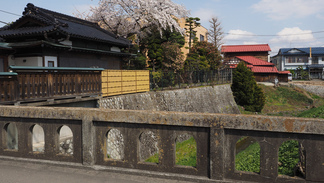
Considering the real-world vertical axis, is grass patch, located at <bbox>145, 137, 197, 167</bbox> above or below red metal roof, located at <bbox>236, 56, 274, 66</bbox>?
below

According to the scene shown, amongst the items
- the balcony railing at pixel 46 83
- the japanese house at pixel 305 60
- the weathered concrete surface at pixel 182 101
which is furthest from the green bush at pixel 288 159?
the japanese house at pixel 305 60

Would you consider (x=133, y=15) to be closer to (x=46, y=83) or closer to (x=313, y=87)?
(x=46, y=83)

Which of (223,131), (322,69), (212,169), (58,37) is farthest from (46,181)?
(322,69)

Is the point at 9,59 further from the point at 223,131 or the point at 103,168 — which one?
the point at 223,131

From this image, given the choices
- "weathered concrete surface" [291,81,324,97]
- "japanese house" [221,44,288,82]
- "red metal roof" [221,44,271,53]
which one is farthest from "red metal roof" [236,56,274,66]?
"weathered concrete surface" [291,81,324,97]

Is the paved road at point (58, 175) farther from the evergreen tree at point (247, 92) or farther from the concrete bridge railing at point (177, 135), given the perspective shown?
the evergreen tree at point (247, 92)

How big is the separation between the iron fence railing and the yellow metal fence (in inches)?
93.7

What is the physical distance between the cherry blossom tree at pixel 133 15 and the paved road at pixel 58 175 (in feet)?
87.6

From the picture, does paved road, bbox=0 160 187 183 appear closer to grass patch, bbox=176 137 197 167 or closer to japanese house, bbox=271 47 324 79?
grass patch, bbox=176 137 197 167

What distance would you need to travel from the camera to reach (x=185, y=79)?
2609 cm

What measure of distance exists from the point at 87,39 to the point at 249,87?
22.1 m

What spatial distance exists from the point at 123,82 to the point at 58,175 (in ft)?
38.3

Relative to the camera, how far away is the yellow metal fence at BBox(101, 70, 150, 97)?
15078 mm

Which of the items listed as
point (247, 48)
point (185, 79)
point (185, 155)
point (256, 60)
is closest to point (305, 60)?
point (247, 48)
